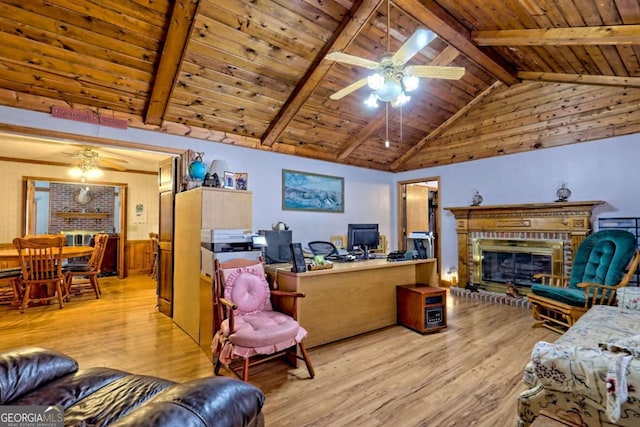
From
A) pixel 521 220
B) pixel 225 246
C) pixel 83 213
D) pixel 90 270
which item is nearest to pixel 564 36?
pixel 521 220

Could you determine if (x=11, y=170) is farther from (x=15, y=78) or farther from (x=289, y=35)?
(x=289, y=35)

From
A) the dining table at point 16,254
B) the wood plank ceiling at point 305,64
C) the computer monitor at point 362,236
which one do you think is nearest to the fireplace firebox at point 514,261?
the wood plank ceiling at point 305,64

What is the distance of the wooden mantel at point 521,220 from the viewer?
4184mm

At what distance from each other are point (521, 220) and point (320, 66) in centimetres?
383

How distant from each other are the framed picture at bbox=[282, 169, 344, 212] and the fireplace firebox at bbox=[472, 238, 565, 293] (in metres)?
2.62

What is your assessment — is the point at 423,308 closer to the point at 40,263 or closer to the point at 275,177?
the point at 275,177

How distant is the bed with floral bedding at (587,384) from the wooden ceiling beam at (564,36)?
9.69 feet

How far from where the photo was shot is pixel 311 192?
5586 millimetres

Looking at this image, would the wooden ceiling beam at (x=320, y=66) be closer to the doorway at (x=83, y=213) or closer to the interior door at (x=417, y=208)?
the interior door at (x=417, y=208)

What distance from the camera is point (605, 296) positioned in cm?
321

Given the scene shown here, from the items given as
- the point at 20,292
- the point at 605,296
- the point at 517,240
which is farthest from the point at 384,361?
the point at 20,292

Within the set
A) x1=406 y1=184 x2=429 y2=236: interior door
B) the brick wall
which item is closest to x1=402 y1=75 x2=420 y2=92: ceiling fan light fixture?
x1=406 y1=184 x2=429 y2=236: interior door

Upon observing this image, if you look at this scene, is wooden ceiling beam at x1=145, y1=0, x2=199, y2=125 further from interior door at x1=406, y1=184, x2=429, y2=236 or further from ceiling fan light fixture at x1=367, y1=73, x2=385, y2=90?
interior door at x1=406, y1=184, x2=429, y2=236

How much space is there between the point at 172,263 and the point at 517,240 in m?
5.19
